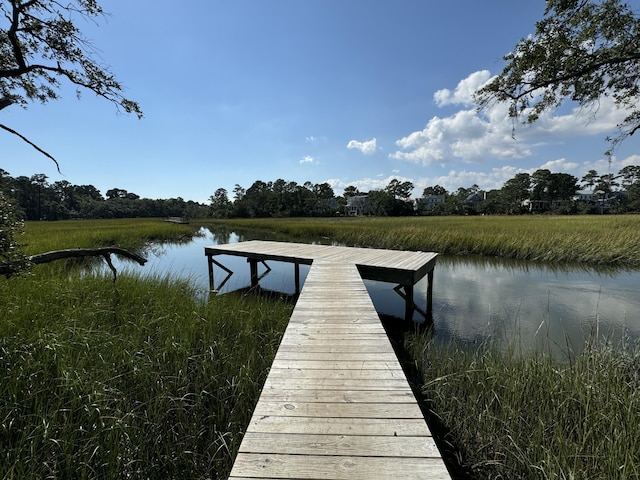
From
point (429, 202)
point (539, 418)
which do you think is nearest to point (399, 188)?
point (429, 202)

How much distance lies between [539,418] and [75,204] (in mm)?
94798

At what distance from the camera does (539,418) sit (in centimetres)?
230

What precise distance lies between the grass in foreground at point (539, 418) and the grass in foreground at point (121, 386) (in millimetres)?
2076

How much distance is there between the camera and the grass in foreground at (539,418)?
6.60ft

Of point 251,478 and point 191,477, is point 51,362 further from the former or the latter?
point 251,478

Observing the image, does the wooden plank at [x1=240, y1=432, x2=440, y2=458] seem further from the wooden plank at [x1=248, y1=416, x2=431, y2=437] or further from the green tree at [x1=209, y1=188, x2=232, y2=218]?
the green tree at [x1=209, y1=188, x2=232, y2=218]

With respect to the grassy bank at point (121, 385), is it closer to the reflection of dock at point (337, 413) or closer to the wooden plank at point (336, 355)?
the wooden plank at point (336, 355)

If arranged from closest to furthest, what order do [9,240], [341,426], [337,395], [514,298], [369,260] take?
[341,426], [337,395], [9,240], [369,260], [514,298]

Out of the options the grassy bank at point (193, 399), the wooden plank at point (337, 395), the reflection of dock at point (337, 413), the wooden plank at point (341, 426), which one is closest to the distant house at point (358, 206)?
the grassy bank at point (193, 399)

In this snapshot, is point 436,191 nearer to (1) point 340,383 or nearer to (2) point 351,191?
(2) point 351,191

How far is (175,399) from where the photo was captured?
2699 mm

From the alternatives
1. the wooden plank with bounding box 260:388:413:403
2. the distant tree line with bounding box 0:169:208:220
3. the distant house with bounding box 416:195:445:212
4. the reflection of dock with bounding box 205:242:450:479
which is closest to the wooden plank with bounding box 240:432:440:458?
the reflection of dock with bounding box 205:242:450:479

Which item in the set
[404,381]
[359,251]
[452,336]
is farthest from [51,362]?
[359,251]

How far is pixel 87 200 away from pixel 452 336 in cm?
9010
